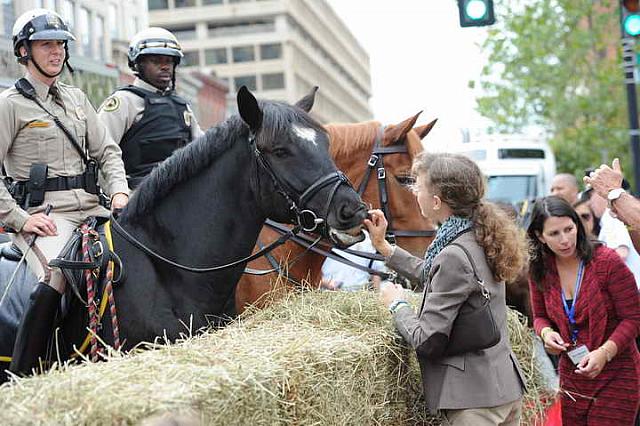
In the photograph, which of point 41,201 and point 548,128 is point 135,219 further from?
point 548,128

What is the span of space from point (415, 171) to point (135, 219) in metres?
1.65

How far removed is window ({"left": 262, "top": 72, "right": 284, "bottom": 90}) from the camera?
90.9 metres

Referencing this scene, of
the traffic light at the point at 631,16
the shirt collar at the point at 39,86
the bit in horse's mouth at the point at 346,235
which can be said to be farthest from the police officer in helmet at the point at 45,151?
the traffic light at the point at 631,16

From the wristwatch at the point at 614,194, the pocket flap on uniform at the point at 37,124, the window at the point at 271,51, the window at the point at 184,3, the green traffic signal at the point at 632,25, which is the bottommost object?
the wristwatch at the point at 614,194

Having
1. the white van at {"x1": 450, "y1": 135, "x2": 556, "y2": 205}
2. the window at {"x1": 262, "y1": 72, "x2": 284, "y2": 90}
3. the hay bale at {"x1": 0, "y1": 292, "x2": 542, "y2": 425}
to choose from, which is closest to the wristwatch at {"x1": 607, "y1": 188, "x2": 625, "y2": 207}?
the hay bale at {"x1": 0, "y1": 292, "x2": 542, "y2": 425}

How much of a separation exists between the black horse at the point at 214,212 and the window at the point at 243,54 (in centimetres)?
8848

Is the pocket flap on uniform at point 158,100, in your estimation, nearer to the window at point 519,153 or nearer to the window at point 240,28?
the window at point 519,153

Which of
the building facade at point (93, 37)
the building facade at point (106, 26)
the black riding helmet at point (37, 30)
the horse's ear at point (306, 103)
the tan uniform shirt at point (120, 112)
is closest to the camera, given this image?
the black riding helmet at point (37, 30)

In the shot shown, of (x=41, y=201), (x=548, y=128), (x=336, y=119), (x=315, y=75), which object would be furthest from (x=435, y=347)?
(x=336, y=119)

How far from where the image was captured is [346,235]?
5082 millimetres

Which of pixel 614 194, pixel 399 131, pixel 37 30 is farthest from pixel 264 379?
pixel 399 131

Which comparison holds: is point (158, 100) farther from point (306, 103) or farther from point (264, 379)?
point (264, 379)

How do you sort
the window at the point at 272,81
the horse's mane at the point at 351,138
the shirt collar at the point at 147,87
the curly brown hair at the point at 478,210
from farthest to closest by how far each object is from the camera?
the window at the point at 272,81 → the horse's mane at the point at 351,138 → the shirt collar at the point at 147,87 → the curly brown hair at the point at 478,210

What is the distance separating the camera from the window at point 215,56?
92688 millimetres
